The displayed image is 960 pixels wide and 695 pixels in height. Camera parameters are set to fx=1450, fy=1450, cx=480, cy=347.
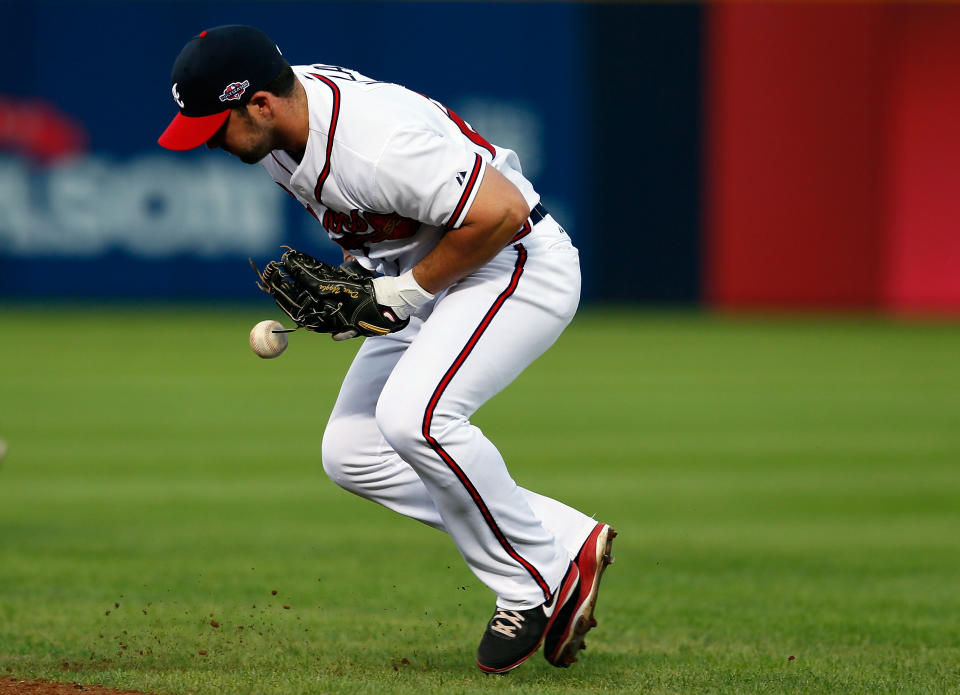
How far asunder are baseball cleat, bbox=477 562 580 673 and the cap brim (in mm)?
1693

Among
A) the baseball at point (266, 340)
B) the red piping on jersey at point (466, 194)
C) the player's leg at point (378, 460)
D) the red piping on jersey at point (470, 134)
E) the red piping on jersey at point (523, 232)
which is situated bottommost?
the player's leg at point (378, 460)

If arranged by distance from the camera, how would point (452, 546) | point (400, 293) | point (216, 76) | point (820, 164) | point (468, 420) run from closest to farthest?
1. point (216, 76)
2. point (400, 293)
3. point (468, 420)
4. point (452, 546)
5. point (820, 164)

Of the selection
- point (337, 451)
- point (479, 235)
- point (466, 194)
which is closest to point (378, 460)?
point (337, 451)

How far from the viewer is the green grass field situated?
15.3ft

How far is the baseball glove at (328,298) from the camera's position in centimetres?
440

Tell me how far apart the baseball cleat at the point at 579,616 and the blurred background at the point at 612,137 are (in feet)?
53.0

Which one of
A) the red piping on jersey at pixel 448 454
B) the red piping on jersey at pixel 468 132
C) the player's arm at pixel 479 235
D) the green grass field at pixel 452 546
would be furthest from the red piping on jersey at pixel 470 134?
the green grass field at pixel 452 546

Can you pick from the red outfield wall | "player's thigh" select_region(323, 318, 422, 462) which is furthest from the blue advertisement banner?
"player's thigh" select_region(323, 318, 422, 462)

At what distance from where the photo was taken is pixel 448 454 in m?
4.24

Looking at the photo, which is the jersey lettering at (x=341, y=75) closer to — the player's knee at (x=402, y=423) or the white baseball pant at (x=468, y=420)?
the white baseball pant at (x=468, y=420)

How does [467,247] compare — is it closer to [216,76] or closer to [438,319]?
[438,319]

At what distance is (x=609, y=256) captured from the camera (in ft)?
72.2

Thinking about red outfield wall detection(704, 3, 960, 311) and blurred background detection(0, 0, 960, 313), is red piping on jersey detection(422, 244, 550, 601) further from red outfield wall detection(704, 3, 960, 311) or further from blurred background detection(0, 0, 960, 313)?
red outfield wall detection(704, 3, 960, 311)

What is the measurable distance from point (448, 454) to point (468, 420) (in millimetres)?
260
